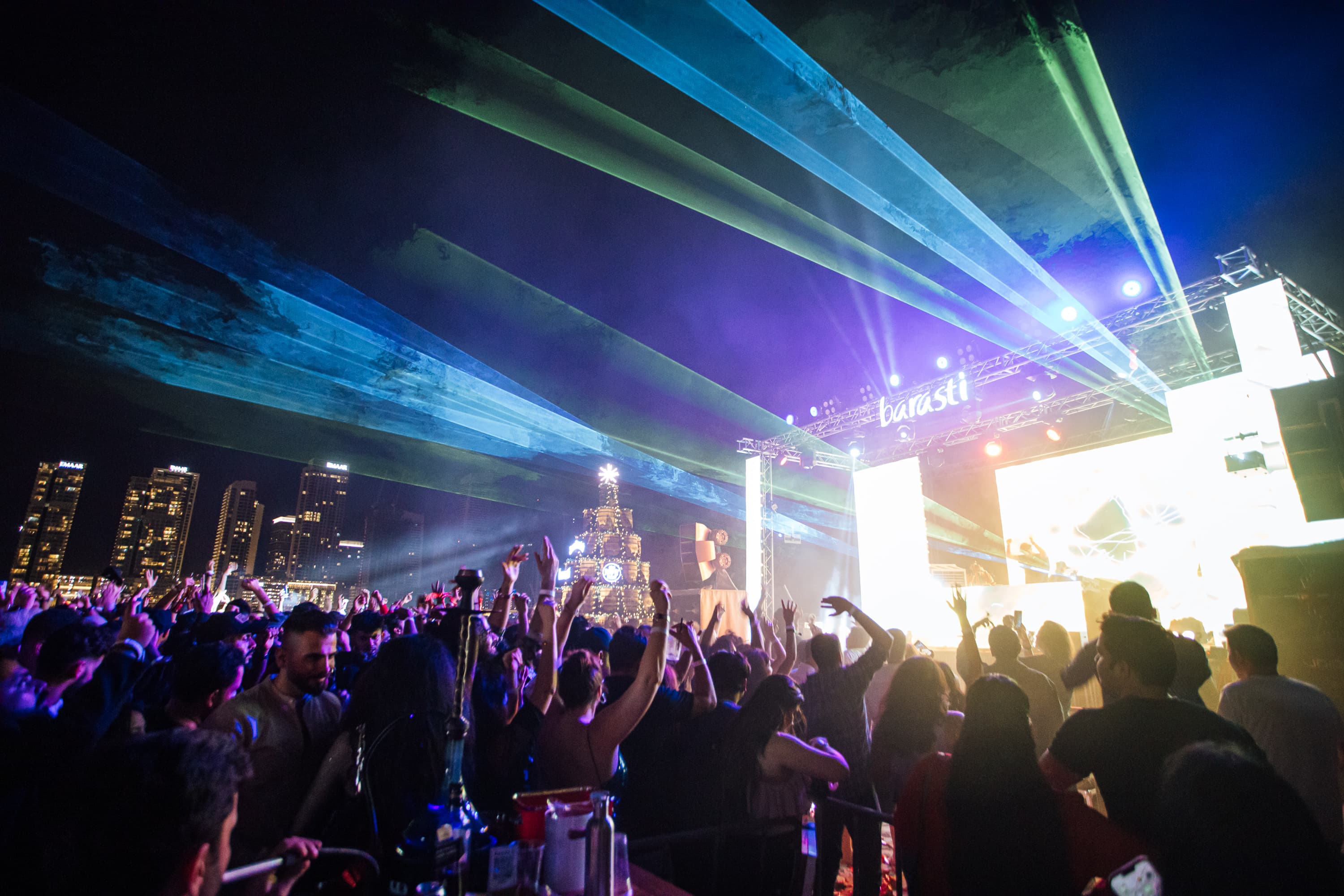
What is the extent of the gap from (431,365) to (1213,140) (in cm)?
1275

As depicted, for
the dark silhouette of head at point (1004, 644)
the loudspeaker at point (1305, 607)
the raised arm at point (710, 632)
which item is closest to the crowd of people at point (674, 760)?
the dark silhouette of head at point (1004, 644)

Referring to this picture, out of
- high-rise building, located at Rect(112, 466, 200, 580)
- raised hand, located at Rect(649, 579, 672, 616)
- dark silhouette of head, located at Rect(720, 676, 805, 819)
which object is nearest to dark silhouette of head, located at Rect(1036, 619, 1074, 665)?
dark silhouette of head, located at Rect(720, 676, 805, 819)

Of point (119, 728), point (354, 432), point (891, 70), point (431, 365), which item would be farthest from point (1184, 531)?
point (354, 432)

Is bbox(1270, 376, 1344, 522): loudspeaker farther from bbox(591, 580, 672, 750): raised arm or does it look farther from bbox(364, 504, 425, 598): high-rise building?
bbox(364, 504, 425, 598): high-rise building

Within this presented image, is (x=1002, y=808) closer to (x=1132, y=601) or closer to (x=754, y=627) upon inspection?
(x=1132, y=601)

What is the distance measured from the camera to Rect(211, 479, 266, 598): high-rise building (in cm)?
1873

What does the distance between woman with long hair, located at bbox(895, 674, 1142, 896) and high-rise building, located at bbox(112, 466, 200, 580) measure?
18818 millimetres

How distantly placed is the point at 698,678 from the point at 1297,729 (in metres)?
3.15

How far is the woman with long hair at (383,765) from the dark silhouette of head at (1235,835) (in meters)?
1.83

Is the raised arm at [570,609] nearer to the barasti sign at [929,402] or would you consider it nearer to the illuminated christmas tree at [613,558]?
the barasti sign at [929,402]

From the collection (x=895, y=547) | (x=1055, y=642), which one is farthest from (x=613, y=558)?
(x=1055, y=642)

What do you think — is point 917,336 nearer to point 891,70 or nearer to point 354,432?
point 891,70

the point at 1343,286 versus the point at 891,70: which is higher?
the point at 891,70

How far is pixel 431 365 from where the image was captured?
11.8m
